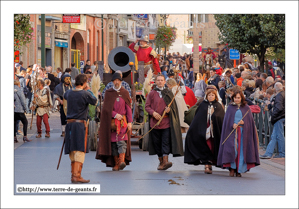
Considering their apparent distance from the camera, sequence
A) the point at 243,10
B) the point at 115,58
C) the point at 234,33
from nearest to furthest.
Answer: the point at 243,10 → the point at 115,58 → the point at 234,33

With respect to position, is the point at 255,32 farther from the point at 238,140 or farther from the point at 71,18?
the point at 238,140

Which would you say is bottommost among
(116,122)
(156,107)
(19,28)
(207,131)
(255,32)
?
(207,131)

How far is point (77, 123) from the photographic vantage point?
10.6m

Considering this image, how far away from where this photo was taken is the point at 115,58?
55.7 ft

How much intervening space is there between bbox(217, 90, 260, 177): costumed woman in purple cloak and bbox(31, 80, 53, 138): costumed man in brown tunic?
27.3ft

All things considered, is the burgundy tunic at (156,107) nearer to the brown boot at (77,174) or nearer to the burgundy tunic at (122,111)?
the burgundy tunic at (122,111)

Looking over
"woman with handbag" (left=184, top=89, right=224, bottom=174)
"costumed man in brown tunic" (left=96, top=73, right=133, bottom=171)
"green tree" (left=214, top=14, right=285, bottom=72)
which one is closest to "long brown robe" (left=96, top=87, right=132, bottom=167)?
"costumed man in brown tunic" (left=96, top=73, right=133, bottom=171)

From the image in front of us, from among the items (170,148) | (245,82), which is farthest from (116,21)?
(170,148)

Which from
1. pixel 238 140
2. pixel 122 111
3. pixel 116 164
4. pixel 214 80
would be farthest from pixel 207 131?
pixel 214 80

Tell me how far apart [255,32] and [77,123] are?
16.2 metres

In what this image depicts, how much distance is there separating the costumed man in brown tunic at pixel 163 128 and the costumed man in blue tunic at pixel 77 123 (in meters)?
2.20

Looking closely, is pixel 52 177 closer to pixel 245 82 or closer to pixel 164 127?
pixel 164 127

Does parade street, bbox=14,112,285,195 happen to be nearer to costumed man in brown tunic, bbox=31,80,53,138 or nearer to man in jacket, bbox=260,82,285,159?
man in jacket, bbox=260,82,285,159

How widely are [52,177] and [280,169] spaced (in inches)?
170
